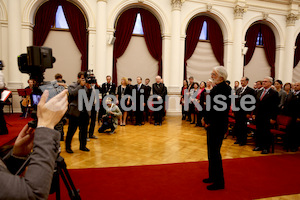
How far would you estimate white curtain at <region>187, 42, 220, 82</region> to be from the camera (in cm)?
1032

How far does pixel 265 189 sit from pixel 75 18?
8689 millimetres

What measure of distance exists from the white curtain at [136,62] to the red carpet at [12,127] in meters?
4.09

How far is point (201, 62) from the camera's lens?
10.5 m

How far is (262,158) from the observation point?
A: 4250 mm

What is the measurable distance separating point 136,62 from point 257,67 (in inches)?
261

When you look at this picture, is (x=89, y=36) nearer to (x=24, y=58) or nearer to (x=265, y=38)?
(x=24, y=58)

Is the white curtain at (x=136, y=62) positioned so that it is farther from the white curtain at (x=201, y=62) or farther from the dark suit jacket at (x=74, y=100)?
the dark suit jacket at (x=74, y=100)

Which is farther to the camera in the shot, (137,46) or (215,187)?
(137,46)

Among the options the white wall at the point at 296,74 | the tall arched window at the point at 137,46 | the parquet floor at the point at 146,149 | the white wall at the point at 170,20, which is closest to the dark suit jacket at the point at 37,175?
the parquet floor at the point at 146,149

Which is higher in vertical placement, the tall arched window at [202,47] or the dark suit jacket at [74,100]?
the tall arched window at [202,47]

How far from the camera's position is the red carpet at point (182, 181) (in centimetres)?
269

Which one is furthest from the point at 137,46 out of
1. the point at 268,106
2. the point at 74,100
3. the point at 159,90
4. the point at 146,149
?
the point at 268,106

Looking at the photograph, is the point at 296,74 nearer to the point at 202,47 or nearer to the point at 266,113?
the point at 202,47

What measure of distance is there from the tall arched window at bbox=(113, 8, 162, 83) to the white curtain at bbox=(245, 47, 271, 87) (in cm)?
508
